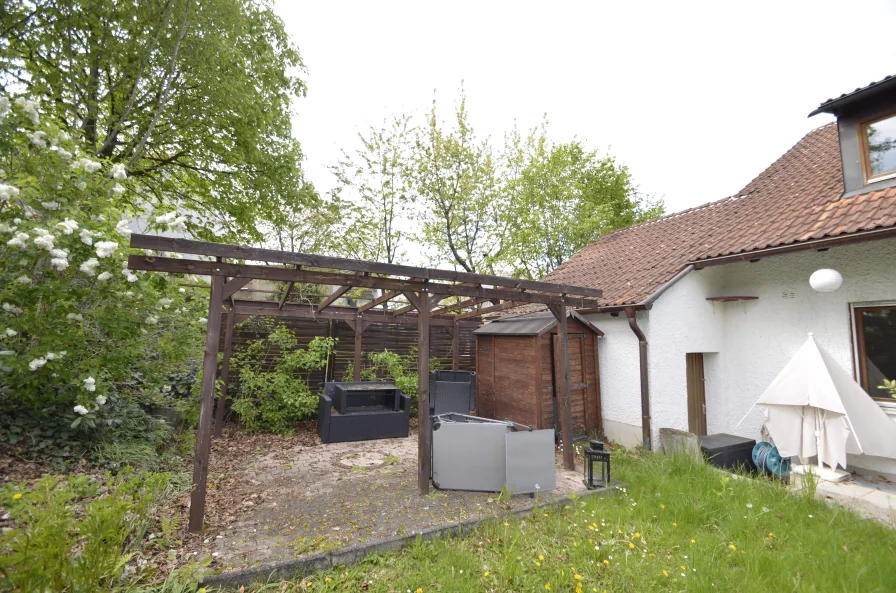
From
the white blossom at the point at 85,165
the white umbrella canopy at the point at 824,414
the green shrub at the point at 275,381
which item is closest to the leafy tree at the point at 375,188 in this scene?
the green shrub at the point at 275,381

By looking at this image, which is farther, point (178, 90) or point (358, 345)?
point (358, 345)

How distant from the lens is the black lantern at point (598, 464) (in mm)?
4945

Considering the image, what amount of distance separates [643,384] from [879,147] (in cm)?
506

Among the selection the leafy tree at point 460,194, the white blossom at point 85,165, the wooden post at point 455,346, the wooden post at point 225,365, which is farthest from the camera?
the leafy tree at point 460,194

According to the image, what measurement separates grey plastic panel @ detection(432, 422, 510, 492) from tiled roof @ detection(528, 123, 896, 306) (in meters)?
3.84

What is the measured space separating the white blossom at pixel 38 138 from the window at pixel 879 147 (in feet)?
36.0

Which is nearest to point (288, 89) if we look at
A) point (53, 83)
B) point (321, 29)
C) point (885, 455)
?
point (321, 29)

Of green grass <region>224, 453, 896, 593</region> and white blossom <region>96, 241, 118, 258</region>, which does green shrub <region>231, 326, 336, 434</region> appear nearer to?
white blossom <region>96, 241, 118, 258</region>

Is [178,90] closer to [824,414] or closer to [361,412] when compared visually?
[361,412]

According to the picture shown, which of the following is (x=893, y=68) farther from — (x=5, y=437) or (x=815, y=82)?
(x=5, y=437)

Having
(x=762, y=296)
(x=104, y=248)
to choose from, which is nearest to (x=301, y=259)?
(x=104, y=248)

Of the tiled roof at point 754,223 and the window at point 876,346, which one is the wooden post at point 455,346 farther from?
the window at point 876,346

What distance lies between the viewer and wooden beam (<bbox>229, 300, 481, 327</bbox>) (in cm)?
746

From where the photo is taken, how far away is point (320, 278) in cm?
459
